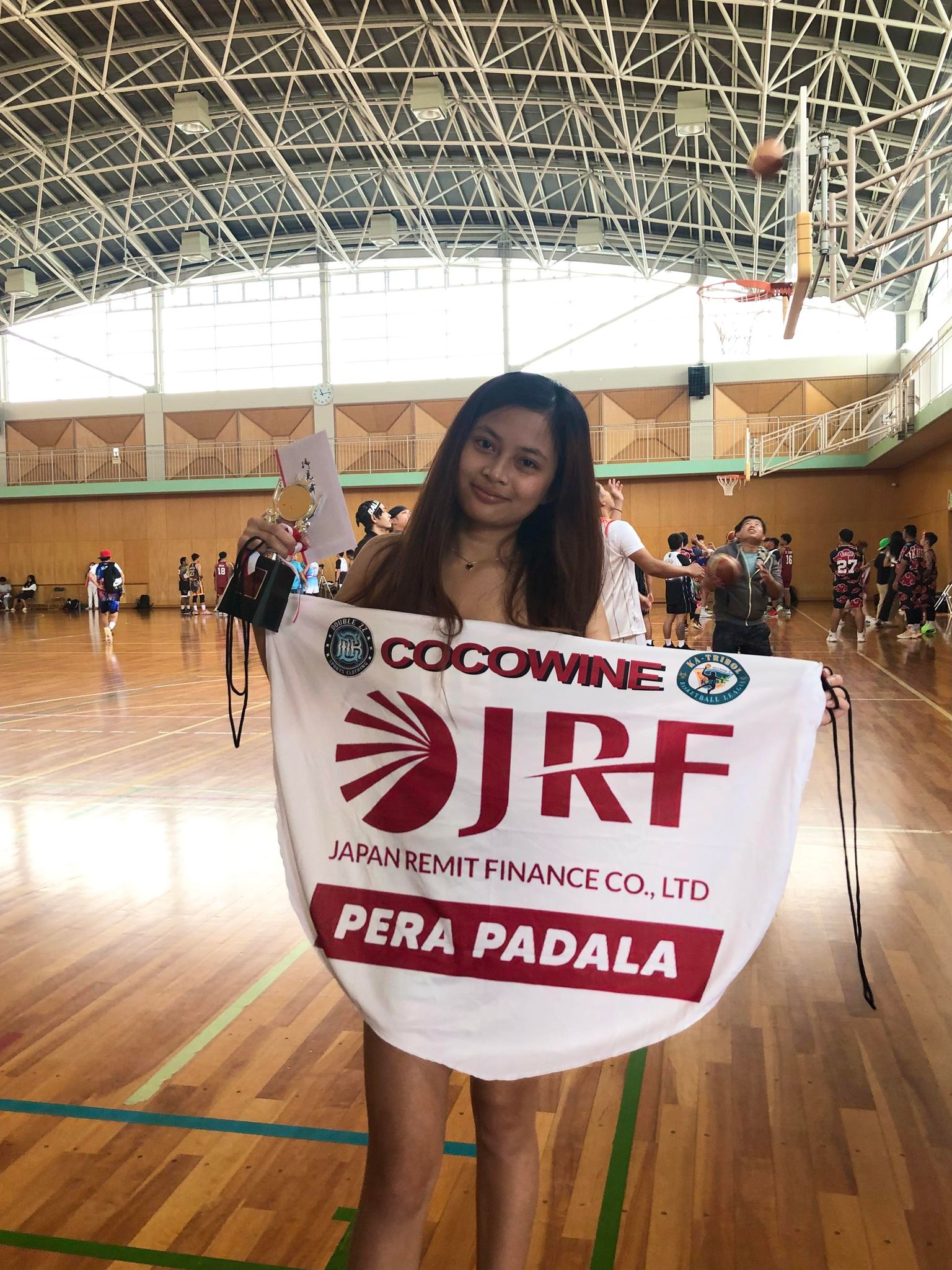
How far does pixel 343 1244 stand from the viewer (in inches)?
86.0

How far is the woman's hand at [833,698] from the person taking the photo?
6.48 ft

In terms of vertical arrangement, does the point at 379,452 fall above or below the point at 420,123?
below

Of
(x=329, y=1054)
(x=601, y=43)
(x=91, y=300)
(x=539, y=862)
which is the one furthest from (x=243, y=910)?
(x=91, y=300)

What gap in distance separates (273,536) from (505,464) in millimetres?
469

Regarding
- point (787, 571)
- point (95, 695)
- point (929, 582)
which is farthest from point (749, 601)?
point (787, 571)

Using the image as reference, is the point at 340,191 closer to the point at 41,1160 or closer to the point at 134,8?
the point at 134,8

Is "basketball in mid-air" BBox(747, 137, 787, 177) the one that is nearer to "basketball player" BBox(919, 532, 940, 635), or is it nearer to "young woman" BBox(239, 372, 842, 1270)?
"basketball player" BBox(919, 532, 940, 635)

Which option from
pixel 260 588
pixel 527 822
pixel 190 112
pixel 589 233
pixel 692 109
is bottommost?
pixel 527 822

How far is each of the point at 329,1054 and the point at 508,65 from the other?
72.5 feet

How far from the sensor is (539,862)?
1.82 m

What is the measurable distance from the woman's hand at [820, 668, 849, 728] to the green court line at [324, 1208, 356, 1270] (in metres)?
1.38

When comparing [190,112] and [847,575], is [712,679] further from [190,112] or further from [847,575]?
[190,112]

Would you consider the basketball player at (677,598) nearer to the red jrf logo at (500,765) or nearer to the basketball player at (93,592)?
the red jrf logo at (500,765)

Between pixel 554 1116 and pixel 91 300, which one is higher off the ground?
pixel 91 300
